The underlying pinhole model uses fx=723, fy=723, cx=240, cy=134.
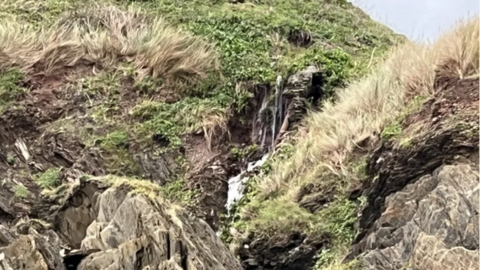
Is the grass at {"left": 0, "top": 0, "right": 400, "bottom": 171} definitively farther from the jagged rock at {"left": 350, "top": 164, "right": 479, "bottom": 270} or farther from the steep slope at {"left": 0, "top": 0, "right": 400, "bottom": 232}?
the jagged rock at {"left": 350, "top": 164, "right": 479, "bottom": 270}

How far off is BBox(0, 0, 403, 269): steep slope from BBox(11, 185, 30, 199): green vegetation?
0.08ft

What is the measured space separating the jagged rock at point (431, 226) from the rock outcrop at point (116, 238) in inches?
53.4

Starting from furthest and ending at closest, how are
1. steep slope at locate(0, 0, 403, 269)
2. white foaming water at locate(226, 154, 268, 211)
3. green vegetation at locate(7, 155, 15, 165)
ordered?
white foaming water at locate(226, 154, 268, 211), green vegetation at locate(7, 155, 15, 165), steep slope at locate(0, 0, 403, 269)

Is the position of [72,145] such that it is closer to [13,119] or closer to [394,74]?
[13,119]

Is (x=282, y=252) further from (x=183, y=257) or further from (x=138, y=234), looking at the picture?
(x=138, y=234)

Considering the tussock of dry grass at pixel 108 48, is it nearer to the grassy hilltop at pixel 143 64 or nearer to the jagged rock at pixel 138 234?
the grassy hilltop at pixel 143 64

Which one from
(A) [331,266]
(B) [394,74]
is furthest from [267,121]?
(A) [331,266]

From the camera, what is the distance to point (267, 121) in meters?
10.4

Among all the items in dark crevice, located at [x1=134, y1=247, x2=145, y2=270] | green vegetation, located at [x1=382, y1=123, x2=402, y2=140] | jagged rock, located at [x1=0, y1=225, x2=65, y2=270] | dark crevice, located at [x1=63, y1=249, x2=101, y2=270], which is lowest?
dark crevice, located at [x1=63, y1=249, x2=101, y2=270]

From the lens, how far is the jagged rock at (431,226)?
5.29 m

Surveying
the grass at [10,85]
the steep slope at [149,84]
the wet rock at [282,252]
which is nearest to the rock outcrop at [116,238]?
the wet rock at [282,252]

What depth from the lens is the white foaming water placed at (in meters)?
9.10

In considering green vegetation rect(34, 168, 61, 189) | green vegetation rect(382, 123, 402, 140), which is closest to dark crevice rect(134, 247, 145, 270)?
green vegetation rect(382, 123, 402, 140)

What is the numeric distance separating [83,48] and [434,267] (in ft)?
25.9
